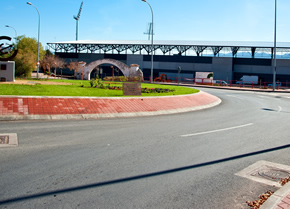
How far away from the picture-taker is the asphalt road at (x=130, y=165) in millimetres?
4348

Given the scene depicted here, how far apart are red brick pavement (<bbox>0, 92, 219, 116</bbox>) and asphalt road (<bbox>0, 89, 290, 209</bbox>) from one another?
1.61 meters

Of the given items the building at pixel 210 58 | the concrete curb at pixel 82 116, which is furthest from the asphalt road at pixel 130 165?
the building at pixel 210 58

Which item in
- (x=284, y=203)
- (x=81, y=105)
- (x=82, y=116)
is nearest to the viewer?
(x=284, y=203)

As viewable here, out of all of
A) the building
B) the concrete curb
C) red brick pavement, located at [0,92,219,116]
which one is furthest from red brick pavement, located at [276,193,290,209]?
the building

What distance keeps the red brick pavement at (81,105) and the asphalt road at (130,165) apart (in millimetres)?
1607

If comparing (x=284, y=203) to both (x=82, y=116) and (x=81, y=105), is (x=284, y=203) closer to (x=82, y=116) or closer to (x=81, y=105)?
(x=82, y=116)

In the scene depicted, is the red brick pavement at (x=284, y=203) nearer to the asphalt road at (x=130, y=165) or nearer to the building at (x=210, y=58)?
the asphalt road at (x=130, y=165)

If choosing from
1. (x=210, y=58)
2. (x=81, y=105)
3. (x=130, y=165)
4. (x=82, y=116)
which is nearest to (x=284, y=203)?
(x=130, y=165)

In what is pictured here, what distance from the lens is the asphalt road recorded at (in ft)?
14.3

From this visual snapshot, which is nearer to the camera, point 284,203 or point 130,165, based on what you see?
point 284,203

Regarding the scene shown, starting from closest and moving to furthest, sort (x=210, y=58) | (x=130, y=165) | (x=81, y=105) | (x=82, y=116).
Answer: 1. (x=130, y=165)
2. (x=82, y=116)
3. (x=81, y=105)
4. (x=210, y=58)

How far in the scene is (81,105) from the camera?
1303cm

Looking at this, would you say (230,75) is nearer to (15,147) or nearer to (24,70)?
(24,70)

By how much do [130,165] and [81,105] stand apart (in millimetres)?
7739
